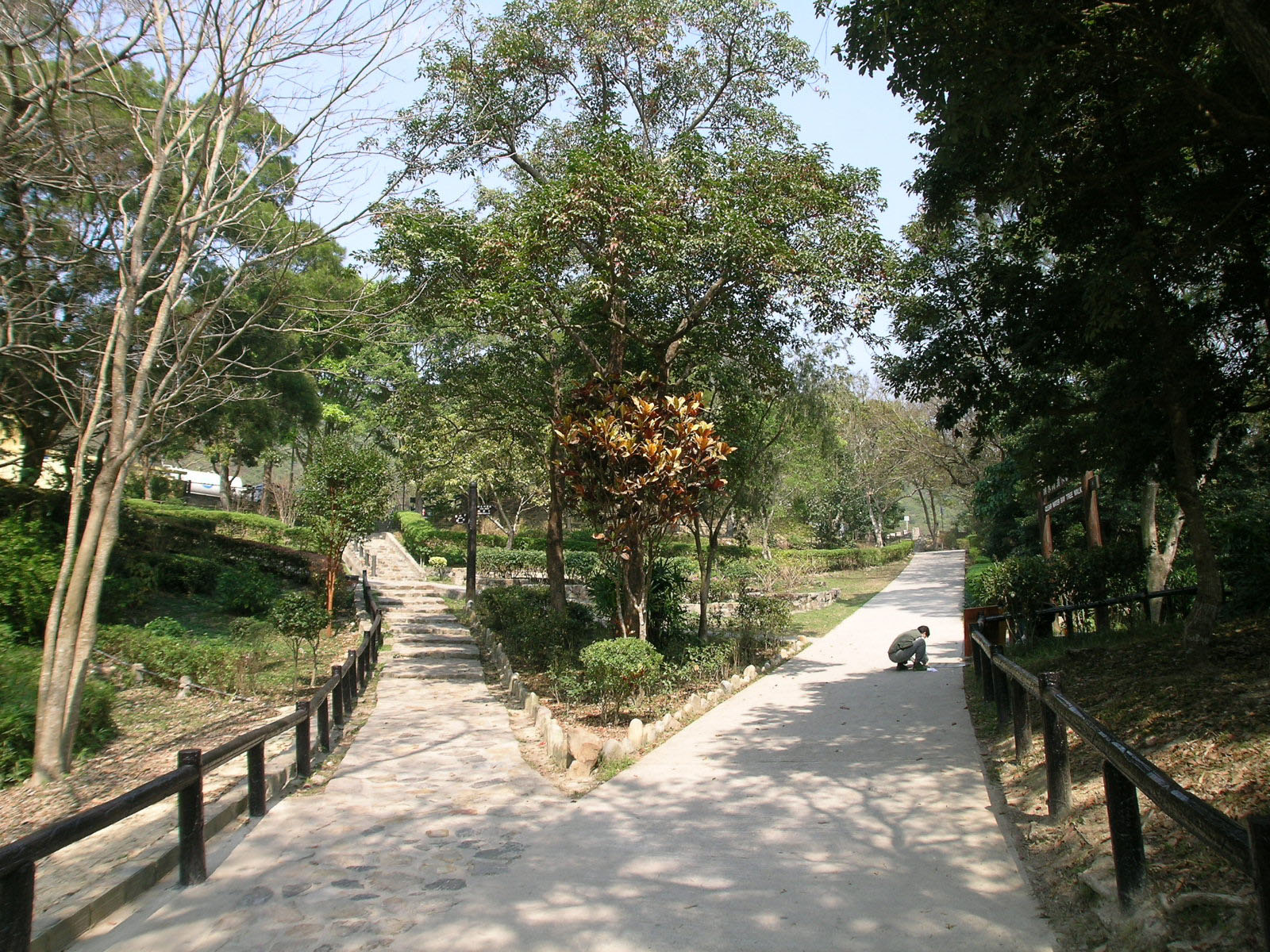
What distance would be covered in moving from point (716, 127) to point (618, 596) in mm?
8349

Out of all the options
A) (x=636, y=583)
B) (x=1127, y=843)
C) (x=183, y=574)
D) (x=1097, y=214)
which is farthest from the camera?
(x=183, y=574)

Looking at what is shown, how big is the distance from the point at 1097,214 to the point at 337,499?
15.5 meters

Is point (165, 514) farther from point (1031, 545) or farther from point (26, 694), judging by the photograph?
point (1031, 545)

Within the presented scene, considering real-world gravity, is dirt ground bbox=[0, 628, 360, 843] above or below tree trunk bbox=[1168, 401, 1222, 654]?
below

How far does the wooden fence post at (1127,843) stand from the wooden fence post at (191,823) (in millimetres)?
4835

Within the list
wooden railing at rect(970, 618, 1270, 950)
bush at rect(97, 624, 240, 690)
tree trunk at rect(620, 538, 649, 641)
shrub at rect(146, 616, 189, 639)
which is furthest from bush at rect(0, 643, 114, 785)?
wooden railing at rect(970, 618, 1270, 950)

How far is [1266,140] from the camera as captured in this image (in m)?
6.67

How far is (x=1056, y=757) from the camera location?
5305 millimetres

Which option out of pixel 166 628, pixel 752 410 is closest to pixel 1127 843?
pixel 752 410

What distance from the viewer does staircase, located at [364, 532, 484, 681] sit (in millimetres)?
15820

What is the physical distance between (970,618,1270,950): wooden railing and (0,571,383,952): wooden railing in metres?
4.37

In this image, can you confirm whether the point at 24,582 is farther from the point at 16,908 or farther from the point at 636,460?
the point at 16,908

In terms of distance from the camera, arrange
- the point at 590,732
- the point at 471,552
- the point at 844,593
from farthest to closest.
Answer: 1. the point at 844,593
2. the point at 471,552
3. the point at 590,732

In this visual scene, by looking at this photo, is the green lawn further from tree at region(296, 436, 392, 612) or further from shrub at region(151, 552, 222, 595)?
shrub at region(151, 552, 222, 595)
